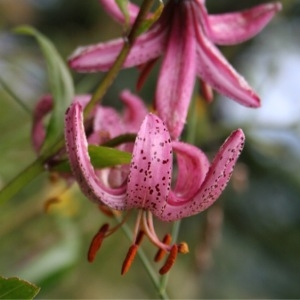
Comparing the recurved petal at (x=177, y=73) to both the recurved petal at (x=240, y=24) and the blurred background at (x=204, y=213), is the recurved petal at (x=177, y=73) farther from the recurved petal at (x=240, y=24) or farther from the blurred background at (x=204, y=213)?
the blurred background at (x=204, y=213)

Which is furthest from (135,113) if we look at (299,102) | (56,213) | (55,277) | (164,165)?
(299,102)

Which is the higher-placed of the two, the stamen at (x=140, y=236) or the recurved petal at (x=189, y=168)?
the recurved petal at (x=189, y=168)

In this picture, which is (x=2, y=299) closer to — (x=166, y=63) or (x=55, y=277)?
(x=166, y=63)

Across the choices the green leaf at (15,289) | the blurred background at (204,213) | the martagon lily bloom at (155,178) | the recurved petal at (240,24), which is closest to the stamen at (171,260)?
the martagon lily bloom at (155,178)

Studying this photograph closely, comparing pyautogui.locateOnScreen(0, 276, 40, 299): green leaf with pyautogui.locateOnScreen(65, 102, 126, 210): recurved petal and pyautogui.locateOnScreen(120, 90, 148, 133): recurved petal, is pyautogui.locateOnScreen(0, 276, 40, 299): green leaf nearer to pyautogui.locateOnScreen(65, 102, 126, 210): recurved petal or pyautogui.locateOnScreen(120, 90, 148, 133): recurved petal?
pyautogui.locateOnScreen(65, 102, 126, 210): recurved petal

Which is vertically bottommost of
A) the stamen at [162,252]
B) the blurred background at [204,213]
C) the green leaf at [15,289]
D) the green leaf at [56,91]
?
the blurred background at [204,213]

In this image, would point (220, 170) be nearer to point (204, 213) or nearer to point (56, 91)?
point (56, 91)
